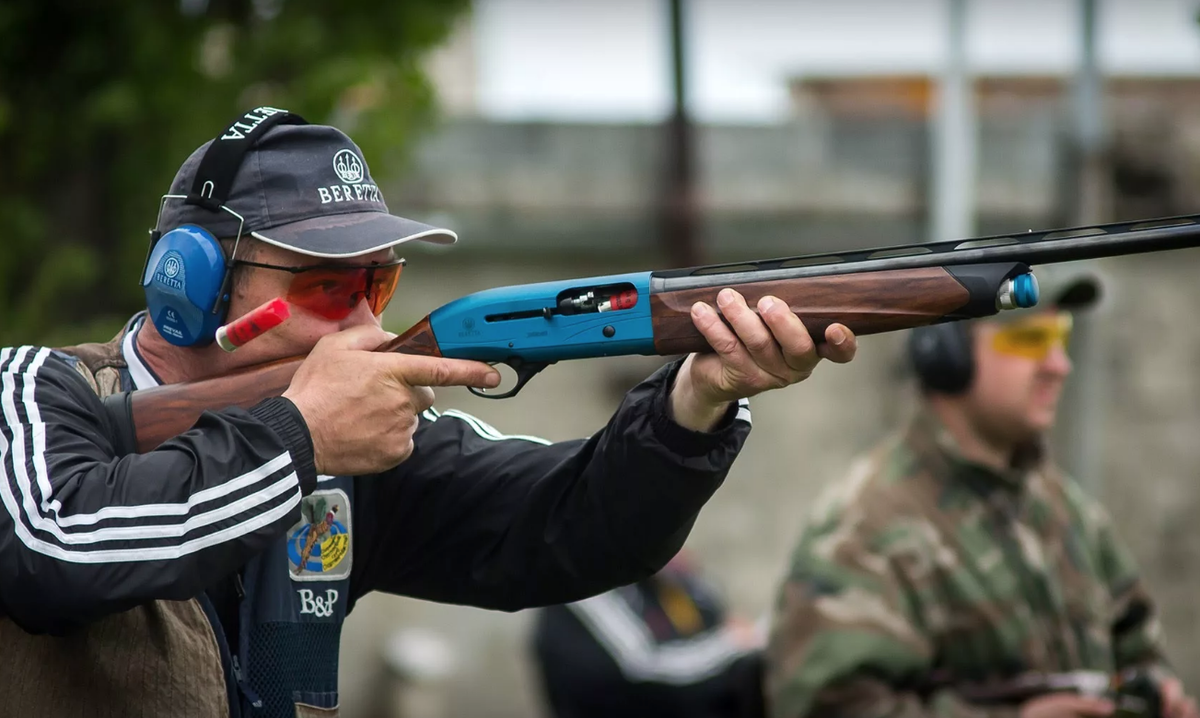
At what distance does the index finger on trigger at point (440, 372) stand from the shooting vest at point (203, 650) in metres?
0.40

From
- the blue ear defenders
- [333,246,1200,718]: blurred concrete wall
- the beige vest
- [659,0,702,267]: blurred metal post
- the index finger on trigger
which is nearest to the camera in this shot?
the beige vest

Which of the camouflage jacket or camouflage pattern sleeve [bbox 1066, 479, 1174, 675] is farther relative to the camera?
camouflage pattern sleeve [bbox 1066, 479, 1174, 675]

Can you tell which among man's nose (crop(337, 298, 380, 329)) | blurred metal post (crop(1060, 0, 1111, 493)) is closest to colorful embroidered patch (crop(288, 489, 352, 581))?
man's nose (crop(337, 298, 380, 329))

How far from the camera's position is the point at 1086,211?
10062 millimetres

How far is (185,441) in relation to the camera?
2.49 m

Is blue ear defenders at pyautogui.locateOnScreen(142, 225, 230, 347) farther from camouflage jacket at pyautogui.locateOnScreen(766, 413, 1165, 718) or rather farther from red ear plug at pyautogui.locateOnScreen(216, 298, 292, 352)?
camouflage jacket at pyautogui.locateOnScreen(766, 413, 1165, 718)

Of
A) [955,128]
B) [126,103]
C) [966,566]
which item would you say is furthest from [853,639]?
[955,128]

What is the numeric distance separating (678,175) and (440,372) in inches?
282

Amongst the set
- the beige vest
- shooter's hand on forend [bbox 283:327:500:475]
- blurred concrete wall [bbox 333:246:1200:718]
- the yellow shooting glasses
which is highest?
shooter's hand on forend [bbox 283:327:500:475]

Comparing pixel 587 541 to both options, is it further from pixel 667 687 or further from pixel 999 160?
pixel 999 160

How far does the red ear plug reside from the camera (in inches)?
109

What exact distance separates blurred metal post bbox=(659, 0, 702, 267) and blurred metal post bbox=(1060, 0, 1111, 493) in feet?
8.81

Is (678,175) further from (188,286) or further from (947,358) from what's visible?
(188,286)

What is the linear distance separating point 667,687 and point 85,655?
3886 millimetres
